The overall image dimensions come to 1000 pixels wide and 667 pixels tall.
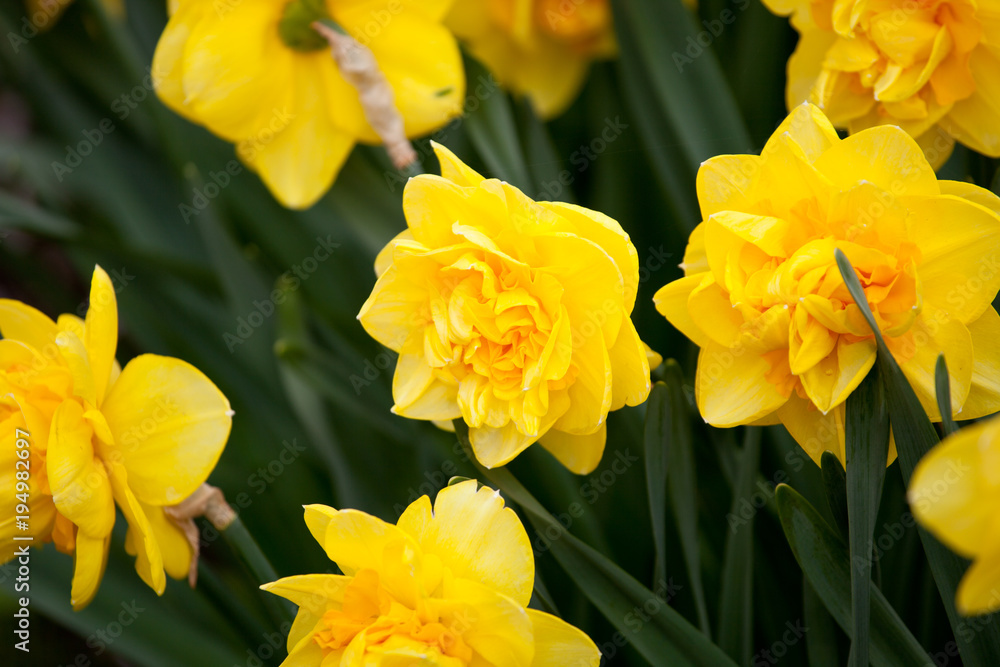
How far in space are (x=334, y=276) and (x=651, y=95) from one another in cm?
62

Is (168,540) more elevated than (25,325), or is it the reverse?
(25,325)

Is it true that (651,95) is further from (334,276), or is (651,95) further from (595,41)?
(334,276)

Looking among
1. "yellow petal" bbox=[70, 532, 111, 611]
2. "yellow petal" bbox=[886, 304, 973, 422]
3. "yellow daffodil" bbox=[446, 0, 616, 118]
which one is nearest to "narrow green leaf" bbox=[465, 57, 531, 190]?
"yellow daffodil" bbox=[446, 0, 616, 118]

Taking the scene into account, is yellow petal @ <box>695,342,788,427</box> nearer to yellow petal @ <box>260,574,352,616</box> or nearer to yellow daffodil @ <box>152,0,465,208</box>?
yellow petal @ <box>260,574,352,616</box>

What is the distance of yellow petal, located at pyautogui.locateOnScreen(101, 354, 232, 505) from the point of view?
2.27 ft

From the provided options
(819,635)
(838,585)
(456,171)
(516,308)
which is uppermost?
(456,171)

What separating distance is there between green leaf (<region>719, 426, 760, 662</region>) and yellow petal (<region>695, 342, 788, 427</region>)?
0.40ft

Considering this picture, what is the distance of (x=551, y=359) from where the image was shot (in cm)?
64

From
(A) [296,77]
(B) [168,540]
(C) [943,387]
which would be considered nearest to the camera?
(C) [943,387]

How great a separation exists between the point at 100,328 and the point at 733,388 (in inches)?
23.4

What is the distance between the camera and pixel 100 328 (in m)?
0.70

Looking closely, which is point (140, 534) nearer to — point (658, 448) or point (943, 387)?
point (658, 448)

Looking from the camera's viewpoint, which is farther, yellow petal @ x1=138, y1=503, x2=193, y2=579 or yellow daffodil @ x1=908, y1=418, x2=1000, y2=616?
yellow petal @ x1=138, y1=503, x2=193, y2=579

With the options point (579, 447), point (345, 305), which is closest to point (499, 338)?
point (579, 447)
